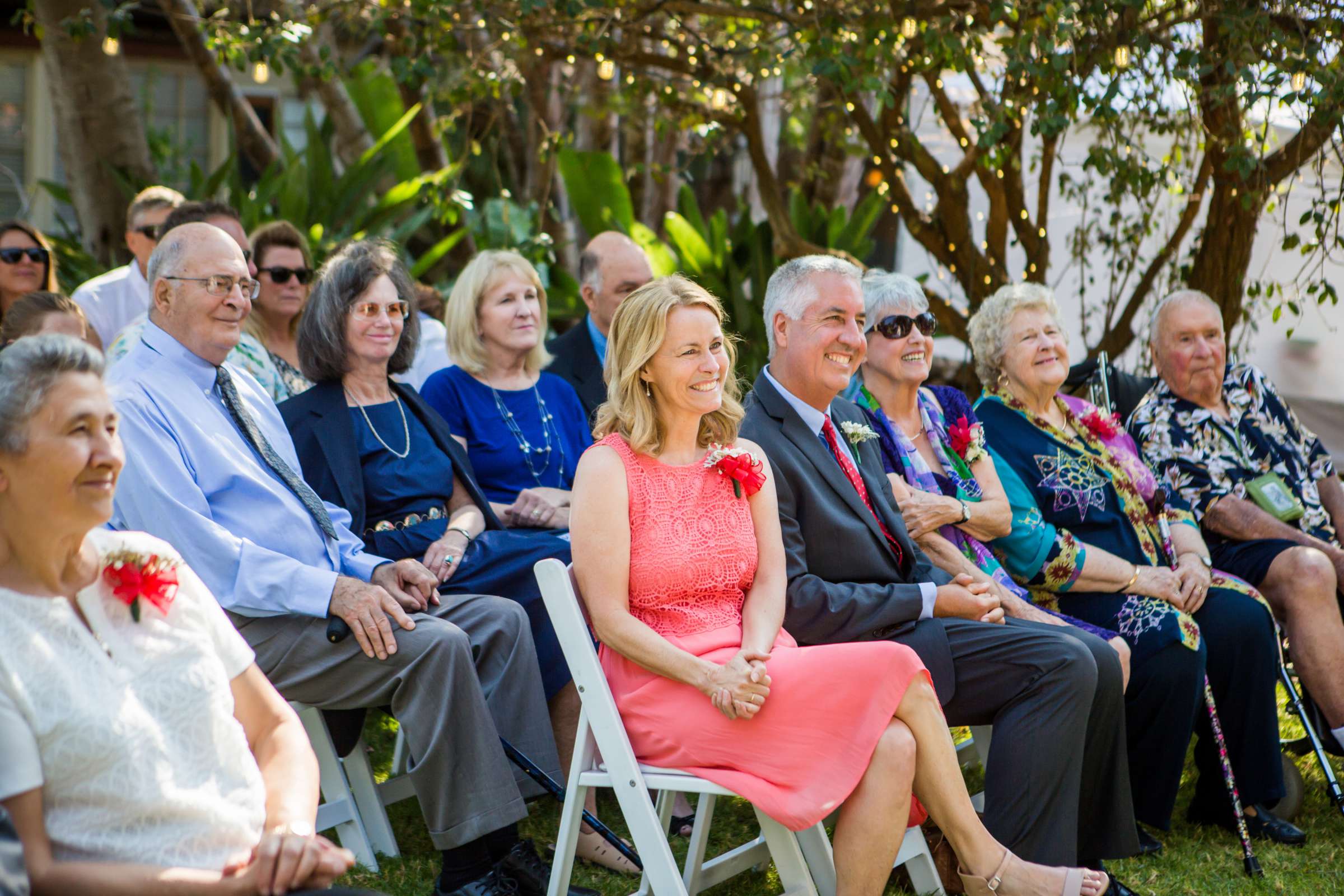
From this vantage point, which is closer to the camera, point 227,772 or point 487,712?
point 227,772

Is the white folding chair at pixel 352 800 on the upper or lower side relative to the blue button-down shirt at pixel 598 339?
lower

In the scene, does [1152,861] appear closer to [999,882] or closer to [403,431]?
[999,882]

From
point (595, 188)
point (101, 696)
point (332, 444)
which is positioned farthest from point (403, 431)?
point (595, 188)

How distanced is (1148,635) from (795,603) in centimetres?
133

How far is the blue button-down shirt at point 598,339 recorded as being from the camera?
530cm

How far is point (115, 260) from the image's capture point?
7383 mm

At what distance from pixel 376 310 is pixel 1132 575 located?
2.62 metres

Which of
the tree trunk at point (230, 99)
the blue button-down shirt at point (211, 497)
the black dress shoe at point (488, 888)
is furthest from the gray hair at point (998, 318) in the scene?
the tree trunk at point (230, 99)

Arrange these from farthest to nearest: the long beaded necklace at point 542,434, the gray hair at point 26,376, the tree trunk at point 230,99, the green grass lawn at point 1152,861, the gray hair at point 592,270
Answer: the tree trunk at point 230,99 → the gray hair at point 592,270 → the long beaded necklace at point 542,434 → the green grass lawn at point 1152,861 → the gray hair at point 26,376

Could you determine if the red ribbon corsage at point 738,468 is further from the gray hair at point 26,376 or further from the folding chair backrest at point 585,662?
the gray hair at point 26,376

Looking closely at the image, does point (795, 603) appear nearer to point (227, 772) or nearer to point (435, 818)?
point (435, 818)

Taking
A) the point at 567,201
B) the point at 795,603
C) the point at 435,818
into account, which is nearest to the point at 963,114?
the point at 567,201

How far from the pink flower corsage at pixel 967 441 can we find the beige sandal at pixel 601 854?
1667 millimetres

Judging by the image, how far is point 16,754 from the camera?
1847mm
